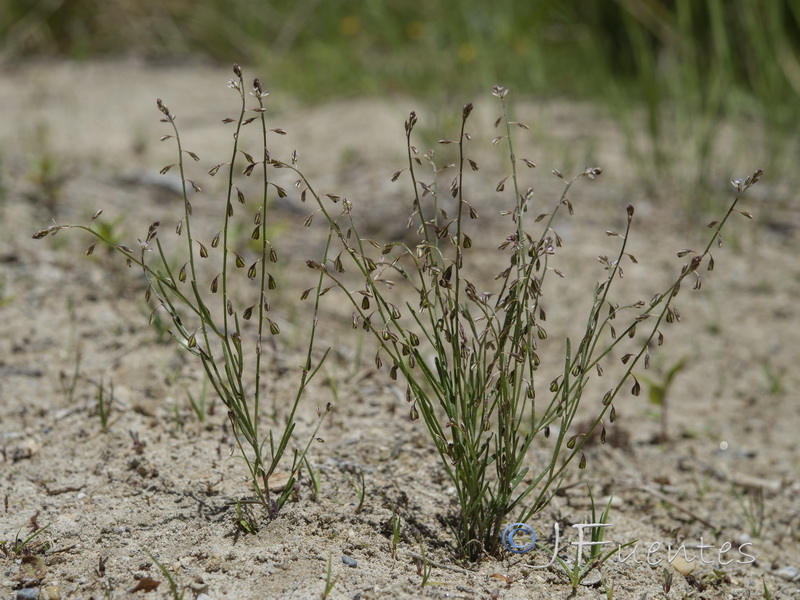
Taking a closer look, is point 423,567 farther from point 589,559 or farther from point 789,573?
point 789,573

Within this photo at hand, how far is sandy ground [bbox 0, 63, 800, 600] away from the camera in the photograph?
67.2 inches

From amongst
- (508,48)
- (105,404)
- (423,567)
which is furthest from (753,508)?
(508,48)

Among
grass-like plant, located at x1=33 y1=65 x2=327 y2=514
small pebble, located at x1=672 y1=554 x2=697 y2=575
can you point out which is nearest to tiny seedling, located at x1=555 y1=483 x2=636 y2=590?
small pebble, located at x1=672 y1=554 x2=697 y2=575

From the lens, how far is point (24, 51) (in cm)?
650

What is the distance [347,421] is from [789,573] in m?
1.12

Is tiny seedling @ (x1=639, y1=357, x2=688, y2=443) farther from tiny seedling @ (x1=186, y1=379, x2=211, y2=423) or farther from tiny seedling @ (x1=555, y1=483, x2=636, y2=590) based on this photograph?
tiny seedling @ (x1=186, y1=379, x2=211, y2=423)

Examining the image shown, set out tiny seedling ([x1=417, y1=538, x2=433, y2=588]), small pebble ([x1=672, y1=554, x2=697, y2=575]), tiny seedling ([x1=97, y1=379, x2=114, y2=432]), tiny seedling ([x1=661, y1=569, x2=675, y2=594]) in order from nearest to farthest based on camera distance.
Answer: tiny seedling ([x1=417, y1=538, x2=433, y2=588]) < tiny seedling ([x1=661, y1=569, x2=675, y2=594]) < small pebble ([x1=672, y1=554, x2=697, y2=575]) < tiny seedling ([x1=97, y1=379, x2=114, y2=432])

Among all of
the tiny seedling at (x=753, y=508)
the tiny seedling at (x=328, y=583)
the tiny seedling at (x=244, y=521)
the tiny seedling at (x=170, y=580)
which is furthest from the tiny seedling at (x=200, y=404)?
the tiny seedling at (x=753, y=508)

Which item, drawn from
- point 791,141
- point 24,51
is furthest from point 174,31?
point 791,141

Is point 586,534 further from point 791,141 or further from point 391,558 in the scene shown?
point 791,141

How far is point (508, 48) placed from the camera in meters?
5.23

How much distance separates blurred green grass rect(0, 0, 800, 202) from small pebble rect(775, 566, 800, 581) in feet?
6.86

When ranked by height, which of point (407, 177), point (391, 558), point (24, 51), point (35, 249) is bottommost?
point (391, 558)

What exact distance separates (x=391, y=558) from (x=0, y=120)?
160 inches
